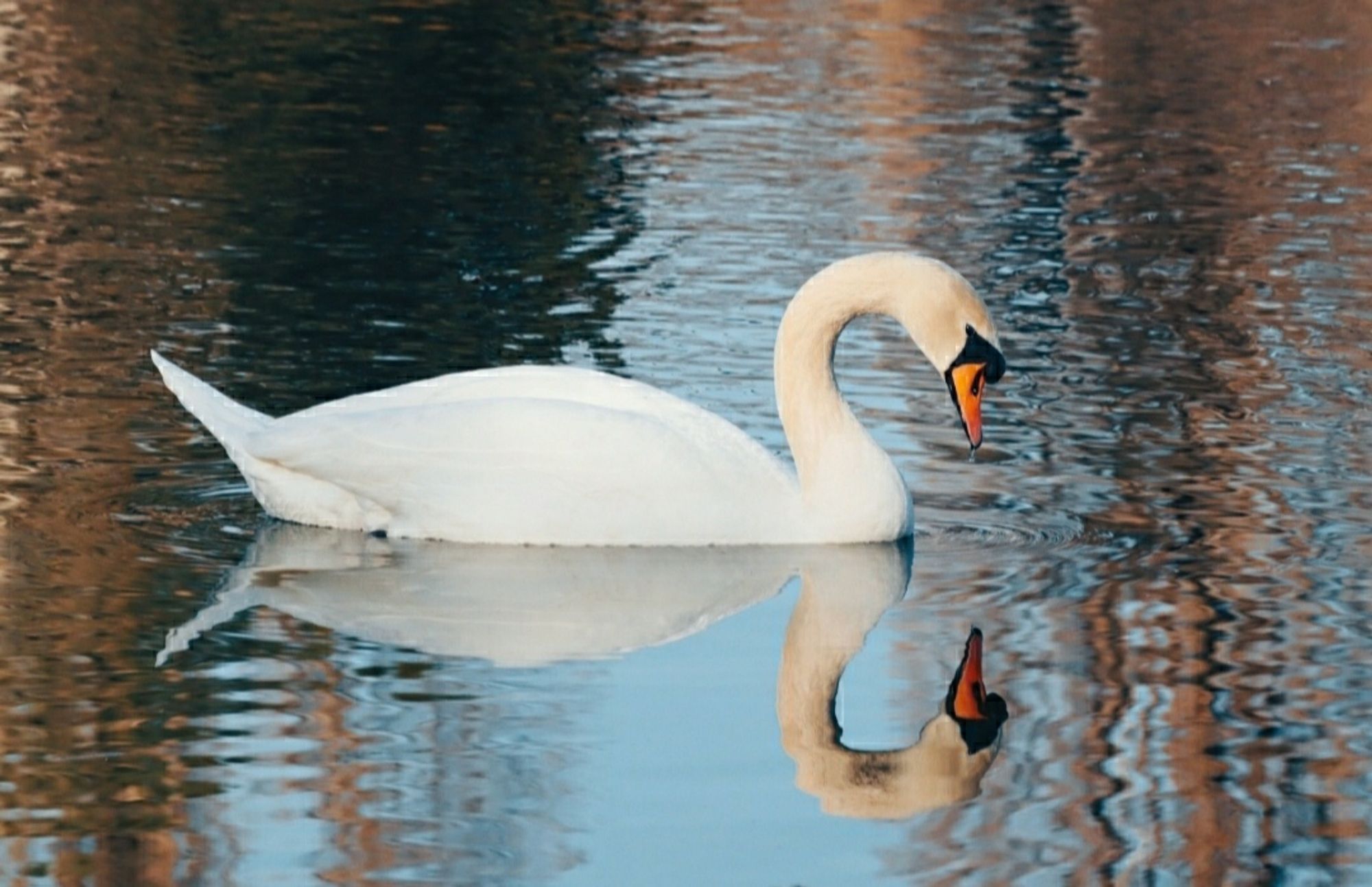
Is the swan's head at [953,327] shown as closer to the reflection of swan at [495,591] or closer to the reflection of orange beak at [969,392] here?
the reflection of orange beak at [969,392]

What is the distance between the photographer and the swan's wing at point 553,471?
9297mm

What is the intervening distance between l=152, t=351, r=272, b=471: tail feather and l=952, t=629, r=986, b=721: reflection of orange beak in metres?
2.79

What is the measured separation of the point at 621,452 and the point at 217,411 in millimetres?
1589

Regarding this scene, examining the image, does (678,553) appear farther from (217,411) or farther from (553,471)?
(217,411)

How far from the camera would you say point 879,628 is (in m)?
8.63

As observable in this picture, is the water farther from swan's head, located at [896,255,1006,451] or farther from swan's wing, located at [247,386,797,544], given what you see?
swan's head, located at [896,255,1006,451]

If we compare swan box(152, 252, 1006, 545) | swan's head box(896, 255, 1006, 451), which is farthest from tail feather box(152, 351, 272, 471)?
swan's head box(896, 255, 1006, 451)

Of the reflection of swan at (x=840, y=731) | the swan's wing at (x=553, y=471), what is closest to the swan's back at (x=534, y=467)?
the swan's wing at (x=553, y=471)

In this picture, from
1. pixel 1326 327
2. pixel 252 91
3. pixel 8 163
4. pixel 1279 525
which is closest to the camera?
pixel 1279 525

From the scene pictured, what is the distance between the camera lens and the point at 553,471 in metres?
9.29

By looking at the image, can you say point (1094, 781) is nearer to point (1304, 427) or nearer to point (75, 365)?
point (1304, 427)

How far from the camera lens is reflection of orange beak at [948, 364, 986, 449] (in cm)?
945

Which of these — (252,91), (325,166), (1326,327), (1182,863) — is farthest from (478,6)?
(1182,863)

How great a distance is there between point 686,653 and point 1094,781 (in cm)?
160
